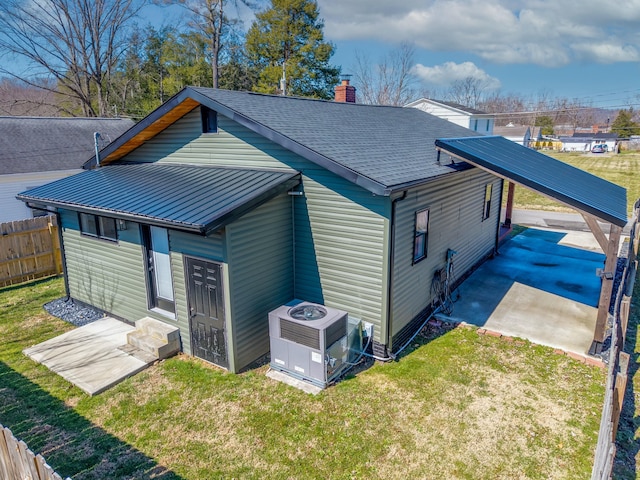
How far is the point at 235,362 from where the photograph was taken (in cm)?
721

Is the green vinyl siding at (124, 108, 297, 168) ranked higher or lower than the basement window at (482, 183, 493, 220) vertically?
higher

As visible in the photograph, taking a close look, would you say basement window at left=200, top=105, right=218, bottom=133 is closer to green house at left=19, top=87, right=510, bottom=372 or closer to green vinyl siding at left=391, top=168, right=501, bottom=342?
green house at left=19, top=87, right=510, bottom=372

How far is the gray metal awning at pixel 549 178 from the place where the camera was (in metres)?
7.68

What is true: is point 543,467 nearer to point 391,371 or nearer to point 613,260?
point 391,371

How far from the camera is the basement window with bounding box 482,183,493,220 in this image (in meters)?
12.7

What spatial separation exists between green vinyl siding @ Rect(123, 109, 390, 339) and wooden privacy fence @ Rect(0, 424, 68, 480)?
5.21 m

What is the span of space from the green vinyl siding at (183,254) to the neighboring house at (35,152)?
13252 millimetres

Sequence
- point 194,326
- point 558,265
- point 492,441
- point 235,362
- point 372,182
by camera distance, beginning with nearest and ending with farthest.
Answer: point 492,441 < point 372,182 < point 235,362 < point 194,326 < point 558,265

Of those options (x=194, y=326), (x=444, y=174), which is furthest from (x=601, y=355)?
(x=194, y=326)

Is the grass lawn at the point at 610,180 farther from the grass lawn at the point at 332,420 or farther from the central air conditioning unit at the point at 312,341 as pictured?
the central air conditioning unit at the point at 312,341

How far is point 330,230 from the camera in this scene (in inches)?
306

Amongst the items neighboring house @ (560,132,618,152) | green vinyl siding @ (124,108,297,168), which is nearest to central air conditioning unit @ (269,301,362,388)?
green vinyl siding @ (124,108,297,168)

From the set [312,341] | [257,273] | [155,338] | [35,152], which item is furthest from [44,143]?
[312,341]

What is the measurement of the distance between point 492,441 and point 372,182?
4075 millimetres
